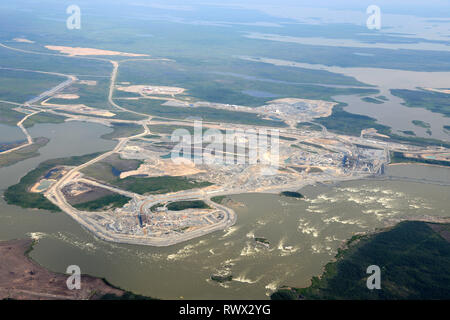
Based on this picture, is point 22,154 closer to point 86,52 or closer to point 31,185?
point 31,185

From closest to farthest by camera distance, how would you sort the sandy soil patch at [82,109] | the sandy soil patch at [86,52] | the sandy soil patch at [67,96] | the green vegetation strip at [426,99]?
the sandy soil patch at [82,109] → the sandy soil patch at [67,96] → the green vegetation strip at [426,99] → the sandy soil patch at [86,52]

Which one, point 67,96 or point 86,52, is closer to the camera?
point 67,96

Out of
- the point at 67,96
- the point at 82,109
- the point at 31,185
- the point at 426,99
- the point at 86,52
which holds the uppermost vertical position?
the point at 86,52

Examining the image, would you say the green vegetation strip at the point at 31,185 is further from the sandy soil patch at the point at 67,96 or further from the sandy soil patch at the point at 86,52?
the sandy soil patch at the point at 86,52

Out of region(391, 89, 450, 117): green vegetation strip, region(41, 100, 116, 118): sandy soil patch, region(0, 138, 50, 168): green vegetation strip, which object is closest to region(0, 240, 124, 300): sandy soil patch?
region(0, 138, 50, 168): green vegetation strip

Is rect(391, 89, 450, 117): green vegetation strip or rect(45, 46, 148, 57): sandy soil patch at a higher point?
rect(45, 46, 148, 57): sandy soil patch

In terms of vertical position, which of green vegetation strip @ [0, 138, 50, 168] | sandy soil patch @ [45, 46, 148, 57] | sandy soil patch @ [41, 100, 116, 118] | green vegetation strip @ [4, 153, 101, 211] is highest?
sandy soil patch @ [45, 46, 148, 57]

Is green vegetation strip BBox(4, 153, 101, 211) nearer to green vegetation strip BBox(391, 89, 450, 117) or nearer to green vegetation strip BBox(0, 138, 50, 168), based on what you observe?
green vegetation strip BBox(0, 138, 50, 168)

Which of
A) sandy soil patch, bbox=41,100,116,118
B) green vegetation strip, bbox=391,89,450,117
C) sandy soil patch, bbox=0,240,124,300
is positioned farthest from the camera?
green vegetation strip, bbox=391,89,450,117

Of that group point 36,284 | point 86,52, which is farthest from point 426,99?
point 86,52

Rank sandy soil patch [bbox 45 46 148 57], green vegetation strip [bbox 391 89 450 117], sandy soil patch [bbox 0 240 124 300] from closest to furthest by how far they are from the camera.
Answer: sandy soil patch [bbox 0 240 124 300]
green vegetation strip [bbox 391 89 450 117]
sandy soil patch [bbox 45 46 148 57]

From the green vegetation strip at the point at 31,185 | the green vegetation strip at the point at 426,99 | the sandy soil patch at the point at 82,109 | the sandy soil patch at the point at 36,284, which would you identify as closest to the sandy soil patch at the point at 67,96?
the sandy soil patch at the point at 82,109
